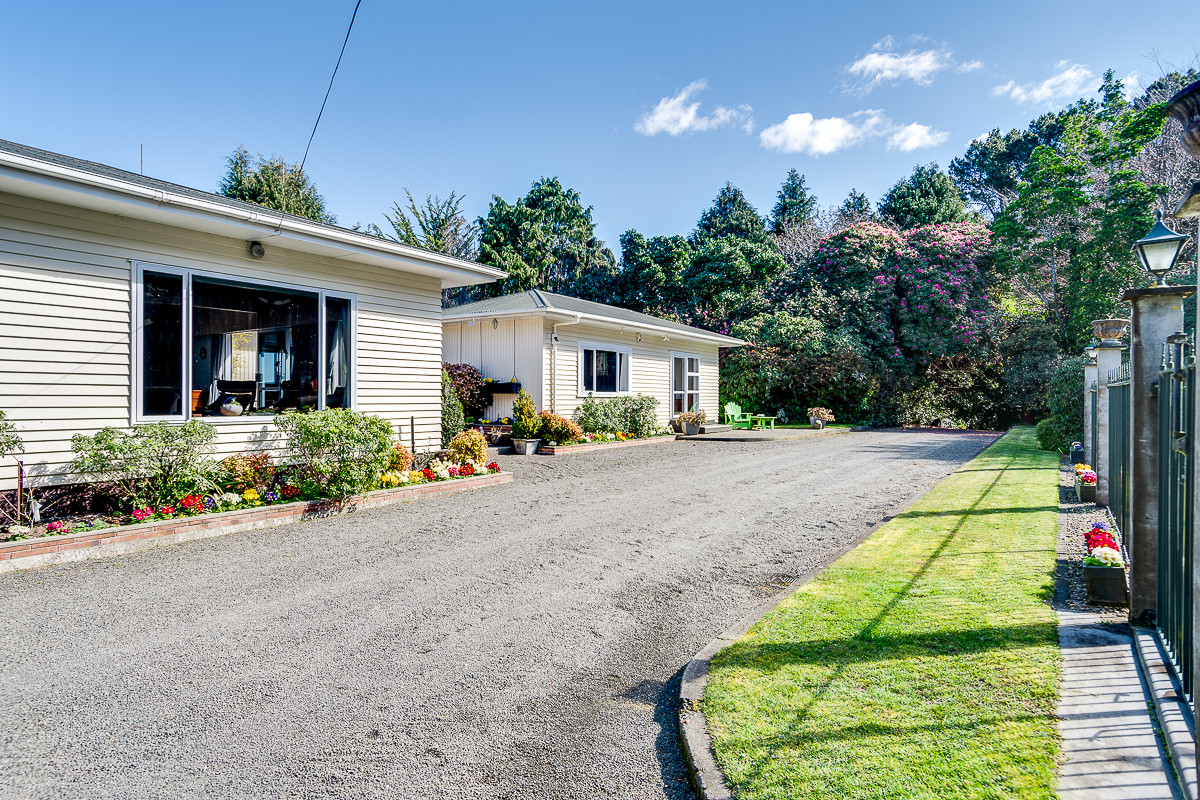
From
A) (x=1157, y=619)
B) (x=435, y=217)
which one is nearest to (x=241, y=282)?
(x=1157, y=619)

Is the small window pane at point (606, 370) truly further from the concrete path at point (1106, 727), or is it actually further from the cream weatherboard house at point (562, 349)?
the concrete path at point (1106, 727)

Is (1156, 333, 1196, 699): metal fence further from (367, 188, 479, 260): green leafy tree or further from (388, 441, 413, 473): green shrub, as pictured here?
(367, 188, 479, 260): green leafy tree

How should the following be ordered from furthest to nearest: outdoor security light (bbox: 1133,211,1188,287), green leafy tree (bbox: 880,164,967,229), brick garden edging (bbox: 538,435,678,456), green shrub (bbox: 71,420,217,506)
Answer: green leafy tree (bbox: 880,164,967,229), brick garden edging (bbox: 538,435,678,456), green shrub (bbox: 71,420,217,506), outdoor security light (bbox: 1133,211,1188,287)

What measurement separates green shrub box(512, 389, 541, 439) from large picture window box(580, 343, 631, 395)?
217cm

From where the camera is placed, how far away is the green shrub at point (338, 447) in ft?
23.9

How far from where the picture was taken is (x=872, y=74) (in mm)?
19156

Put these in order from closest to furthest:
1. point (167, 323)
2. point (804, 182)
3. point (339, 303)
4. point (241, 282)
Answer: point (167, 323), point (241, 282), point (339, 303), point (804, 182)

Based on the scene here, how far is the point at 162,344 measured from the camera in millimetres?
7031

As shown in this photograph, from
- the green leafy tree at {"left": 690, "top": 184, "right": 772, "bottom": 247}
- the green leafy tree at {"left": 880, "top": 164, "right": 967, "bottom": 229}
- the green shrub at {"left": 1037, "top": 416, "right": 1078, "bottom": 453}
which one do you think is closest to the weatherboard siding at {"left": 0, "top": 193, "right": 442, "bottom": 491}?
the green shrub at {"left": 1037, "top": 416, "right": 1078, "bottom": 453}

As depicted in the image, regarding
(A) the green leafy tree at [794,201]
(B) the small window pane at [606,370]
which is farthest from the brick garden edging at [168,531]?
(A) the green leafy tree at [794,201]

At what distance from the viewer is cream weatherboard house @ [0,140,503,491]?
20.0 ft

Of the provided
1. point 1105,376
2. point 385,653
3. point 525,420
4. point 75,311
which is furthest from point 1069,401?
point 75,311

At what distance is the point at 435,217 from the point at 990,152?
3645 centimetres

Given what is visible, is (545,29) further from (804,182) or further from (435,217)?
(804,182)
